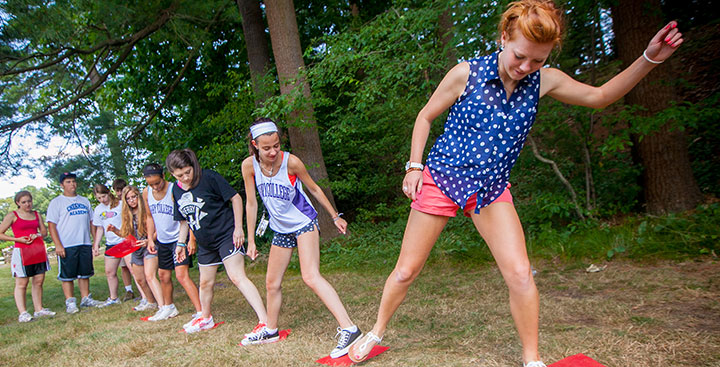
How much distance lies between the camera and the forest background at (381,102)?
5984 mm

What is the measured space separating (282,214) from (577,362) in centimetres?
227

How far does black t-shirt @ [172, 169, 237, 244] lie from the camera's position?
4.61 meters

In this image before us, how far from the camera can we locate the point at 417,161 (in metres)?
2.78

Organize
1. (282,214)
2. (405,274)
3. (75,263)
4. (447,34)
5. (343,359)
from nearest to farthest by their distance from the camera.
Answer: (405,274), (343,359), (282,214), (447,34), (75,263)

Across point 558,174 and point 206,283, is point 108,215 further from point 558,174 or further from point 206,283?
point 558,174

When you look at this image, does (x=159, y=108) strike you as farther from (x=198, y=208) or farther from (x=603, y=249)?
(x=603, y=249)

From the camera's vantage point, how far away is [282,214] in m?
3.89

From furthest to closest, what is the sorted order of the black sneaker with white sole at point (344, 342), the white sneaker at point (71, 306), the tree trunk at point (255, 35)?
the tree trunk at point (255, 35)
the white sneaker at point (71, 306)
the black sneaker with white sole at point (344, 342)

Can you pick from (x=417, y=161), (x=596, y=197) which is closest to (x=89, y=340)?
(x=417, y=161)

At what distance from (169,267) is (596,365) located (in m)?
4.62

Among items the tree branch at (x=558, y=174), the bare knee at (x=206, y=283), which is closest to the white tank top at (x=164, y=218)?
the bare knee at (x=206, y=283)

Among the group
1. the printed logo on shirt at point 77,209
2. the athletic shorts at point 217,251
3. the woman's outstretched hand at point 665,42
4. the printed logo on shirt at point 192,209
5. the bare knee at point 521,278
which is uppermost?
the woman's outstretched hand at point 665,42

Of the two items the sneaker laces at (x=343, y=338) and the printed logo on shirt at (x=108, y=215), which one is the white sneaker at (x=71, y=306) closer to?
the printed logo on shirt at (x=108, y=215)

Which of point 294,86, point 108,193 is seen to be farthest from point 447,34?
point 108,193
